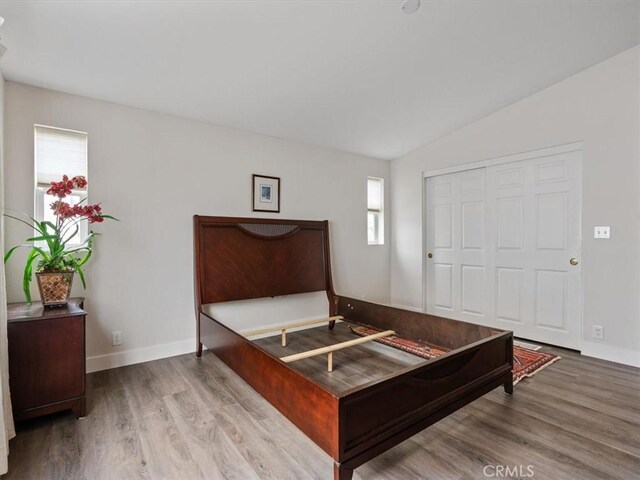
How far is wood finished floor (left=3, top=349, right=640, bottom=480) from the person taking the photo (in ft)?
5.33

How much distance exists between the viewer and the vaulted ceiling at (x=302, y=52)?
6.79 feet

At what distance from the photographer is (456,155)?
167 inches

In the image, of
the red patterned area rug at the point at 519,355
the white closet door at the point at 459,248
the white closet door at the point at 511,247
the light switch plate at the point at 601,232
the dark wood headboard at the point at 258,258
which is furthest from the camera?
the white closet door at the point at 459,248

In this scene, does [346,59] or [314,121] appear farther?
[314,121]

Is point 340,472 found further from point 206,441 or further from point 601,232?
point 601,232

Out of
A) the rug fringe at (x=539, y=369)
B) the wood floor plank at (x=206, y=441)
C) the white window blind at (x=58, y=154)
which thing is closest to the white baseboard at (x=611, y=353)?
the rug fringe at (x=539, y=369)

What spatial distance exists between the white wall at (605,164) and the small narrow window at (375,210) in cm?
181

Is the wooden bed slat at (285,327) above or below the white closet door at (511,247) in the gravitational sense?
below

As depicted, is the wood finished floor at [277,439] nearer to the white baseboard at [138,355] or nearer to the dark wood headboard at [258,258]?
the white baseboard at [138,355]

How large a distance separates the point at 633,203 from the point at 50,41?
460cm

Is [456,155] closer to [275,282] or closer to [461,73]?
[461,73]

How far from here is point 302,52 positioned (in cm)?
252

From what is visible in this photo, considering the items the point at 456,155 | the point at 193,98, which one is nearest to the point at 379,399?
the point at 193,98

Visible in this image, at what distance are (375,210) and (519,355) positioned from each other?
8.53 feet
